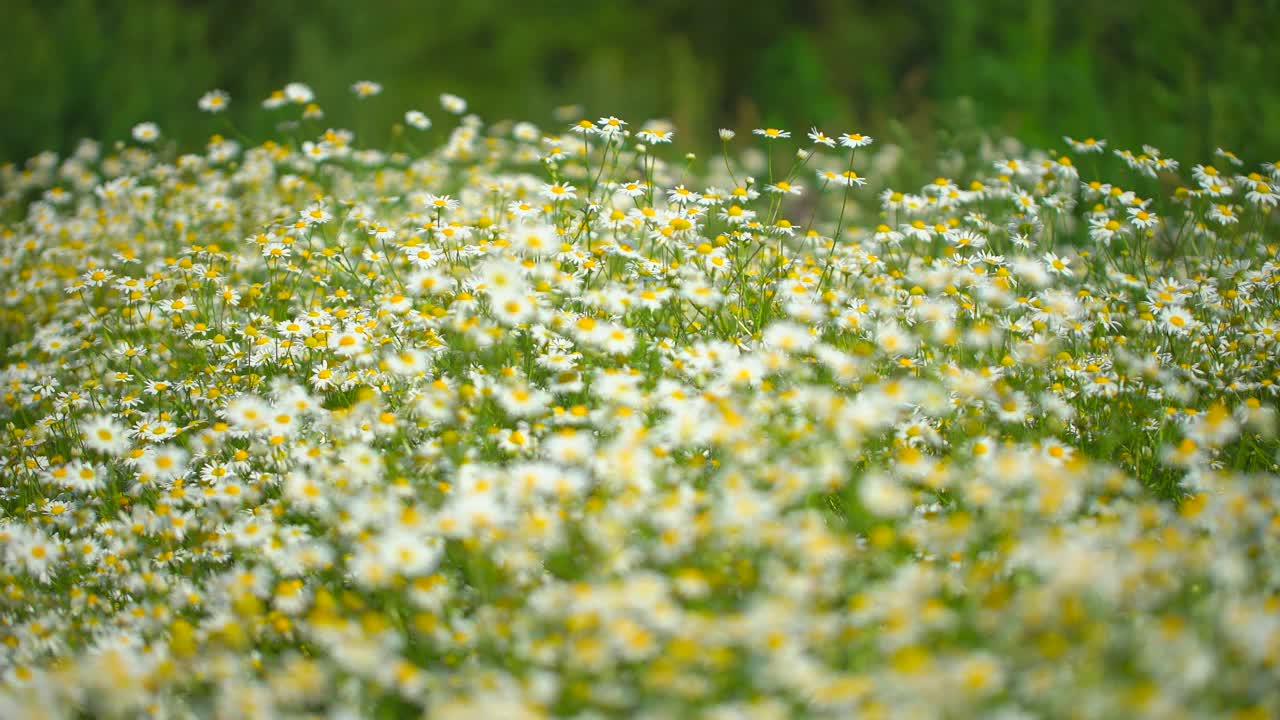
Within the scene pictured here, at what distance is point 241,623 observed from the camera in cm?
214

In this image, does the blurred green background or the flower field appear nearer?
the flower field

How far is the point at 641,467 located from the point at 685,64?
33.2 feet

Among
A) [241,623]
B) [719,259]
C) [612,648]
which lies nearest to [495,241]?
[719,259]

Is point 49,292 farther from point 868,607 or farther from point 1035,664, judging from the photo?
point 1035,664

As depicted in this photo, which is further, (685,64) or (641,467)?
(685,64)

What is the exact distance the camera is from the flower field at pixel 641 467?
5.72 feet

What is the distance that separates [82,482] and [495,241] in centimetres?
151

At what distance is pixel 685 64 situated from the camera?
37.5ft

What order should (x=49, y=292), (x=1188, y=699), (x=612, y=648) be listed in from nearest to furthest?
(x=1188, y=699) → (x=612, y=648) → (x=49, y=292)

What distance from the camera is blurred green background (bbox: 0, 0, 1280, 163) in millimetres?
7590

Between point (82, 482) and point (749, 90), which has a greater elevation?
point (749, 90)

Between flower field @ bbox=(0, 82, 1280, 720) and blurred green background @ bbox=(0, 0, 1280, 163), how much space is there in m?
2.06

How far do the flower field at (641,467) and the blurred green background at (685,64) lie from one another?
206 cm

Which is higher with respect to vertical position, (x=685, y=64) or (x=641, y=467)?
(x=685, y=64)
